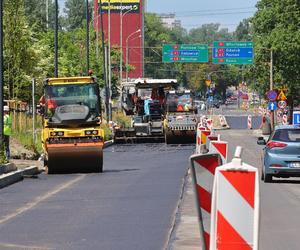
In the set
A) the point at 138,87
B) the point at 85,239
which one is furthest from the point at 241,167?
the point at 138,87

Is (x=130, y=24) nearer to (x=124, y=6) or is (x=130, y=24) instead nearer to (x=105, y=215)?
(x=124, y=6)

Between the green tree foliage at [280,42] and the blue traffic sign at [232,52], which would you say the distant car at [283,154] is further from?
the blue traffic sign at [232,52]

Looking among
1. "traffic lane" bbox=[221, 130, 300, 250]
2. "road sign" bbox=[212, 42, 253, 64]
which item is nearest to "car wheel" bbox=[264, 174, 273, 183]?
"traffic lane" bbox=[221, 130, 300, 250]

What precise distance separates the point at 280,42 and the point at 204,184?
7423 cm

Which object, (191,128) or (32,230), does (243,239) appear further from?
(191,128)

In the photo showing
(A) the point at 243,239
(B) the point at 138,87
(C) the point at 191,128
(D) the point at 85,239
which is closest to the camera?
(A) the point at 243,239

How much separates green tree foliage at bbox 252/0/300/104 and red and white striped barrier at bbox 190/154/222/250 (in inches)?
2869

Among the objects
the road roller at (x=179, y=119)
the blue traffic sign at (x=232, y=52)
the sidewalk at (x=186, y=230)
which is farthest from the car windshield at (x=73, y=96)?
the blue traffic sign at (x=232, y=52)

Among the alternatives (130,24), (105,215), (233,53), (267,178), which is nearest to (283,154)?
(267,178)

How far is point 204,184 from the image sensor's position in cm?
975

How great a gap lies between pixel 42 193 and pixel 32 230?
7830 mm

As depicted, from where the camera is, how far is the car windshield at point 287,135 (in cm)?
2730

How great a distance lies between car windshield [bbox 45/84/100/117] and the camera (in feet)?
108

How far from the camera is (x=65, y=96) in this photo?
1302 inches
